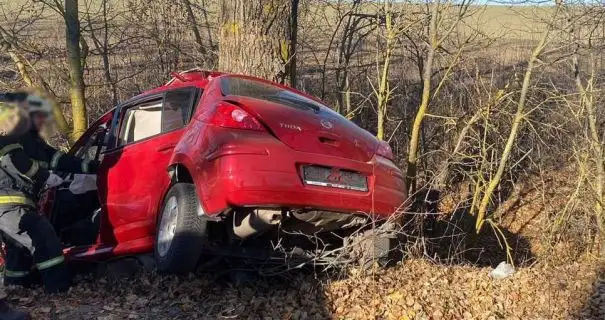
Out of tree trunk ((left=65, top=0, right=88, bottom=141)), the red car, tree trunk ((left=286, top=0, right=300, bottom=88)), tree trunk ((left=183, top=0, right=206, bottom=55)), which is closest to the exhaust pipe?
the red car

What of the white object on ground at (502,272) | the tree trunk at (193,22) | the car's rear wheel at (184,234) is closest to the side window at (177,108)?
the car's rear wheel at (184,234)

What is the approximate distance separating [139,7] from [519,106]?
8129 mm

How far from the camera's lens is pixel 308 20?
13.5 metres

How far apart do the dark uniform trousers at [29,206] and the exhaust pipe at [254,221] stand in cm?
192

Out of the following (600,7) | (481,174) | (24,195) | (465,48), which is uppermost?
(600,7)

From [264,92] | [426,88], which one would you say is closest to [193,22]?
[426,88]

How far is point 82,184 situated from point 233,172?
9.75 feet

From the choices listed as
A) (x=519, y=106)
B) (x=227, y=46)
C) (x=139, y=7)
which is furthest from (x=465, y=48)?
(x=139, y=7)

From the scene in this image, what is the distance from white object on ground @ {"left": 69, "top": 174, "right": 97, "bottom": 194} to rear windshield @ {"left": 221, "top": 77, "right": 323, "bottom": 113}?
214 centimetres

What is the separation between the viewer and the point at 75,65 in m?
11.7

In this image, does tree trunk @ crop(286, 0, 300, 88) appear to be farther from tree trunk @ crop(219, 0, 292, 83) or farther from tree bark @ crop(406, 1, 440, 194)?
tree bark @ crop(406, 1, 440, 194)

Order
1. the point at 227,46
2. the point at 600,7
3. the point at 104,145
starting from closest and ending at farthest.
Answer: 1. the point at 104,145
2. the point at 227,46
3. the point at 600,7

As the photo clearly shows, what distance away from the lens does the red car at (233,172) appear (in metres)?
4.41

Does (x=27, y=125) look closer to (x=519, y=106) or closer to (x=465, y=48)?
(x=465, y=48)
